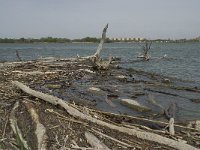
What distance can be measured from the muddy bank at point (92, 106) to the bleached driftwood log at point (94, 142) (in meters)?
0.09

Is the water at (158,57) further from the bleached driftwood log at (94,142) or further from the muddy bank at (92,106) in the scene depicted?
the bleached driftwood log at (94,142)

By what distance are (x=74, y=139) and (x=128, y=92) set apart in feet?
27.7

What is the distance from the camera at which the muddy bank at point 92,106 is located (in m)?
7.19

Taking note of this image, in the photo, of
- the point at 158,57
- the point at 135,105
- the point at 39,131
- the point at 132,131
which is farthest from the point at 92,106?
the point at 158,57

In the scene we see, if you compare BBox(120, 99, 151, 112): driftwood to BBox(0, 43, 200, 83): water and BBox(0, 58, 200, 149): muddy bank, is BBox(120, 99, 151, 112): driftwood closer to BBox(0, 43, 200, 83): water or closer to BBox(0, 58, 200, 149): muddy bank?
BBox(0, 58, 200, 149): muddy bank

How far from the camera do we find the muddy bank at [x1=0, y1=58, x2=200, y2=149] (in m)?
7.19

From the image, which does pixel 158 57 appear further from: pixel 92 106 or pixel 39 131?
pixel 39 131

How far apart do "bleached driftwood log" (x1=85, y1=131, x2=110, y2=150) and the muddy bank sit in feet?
0.30

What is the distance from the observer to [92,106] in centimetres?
1167

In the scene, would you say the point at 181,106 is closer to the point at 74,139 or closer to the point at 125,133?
the point at 125,133

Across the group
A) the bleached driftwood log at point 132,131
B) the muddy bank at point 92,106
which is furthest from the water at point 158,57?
the bleached driftwood log at point 132,131

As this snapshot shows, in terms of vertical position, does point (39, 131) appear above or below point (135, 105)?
above

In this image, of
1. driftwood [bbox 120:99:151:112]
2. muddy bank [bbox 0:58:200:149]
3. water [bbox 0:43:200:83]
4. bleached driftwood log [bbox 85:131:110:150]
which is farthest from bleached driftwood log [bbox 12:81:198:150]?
water [bbox 0:43:200:83]

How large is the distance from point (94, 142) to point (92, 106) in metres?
4.92
